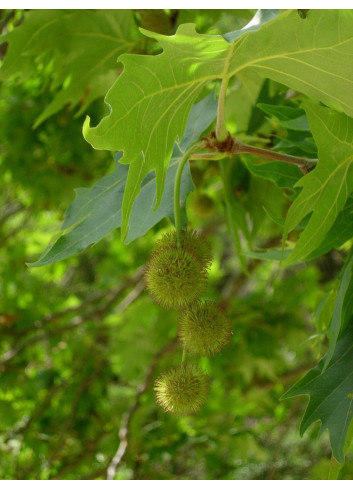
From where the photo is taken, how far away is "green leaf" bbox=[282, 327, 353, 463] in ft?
4.38

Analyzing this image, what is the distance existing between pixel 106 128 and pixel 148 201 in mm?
409

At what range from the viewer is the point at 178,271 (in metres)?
1.27

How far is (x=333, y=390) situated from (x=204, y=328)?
1.06 feet

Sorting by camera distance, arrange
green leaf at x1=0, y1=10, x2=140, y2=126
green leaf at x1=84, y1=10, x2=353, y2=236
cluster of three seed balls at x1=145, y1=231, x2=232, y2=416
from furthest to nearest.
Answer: green leaf at x1=0, y1=10, x2=140, y2=126
cluster of three seed balls at x1=145, y1=231, x2=232, y2=416
green leaf at x1=84, y1=10, x2=353, y2=236

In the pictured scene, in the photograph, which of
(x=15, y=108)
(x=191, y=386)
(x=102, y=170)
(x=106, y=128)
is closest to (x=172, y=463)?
(x=102, y=170)

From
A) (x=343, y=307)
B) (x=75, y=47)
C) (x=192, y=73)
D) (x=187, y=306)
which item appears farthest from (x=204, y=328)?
(x=75, y=47)

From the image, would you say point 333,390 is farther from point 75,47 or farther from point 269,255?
point 75,47

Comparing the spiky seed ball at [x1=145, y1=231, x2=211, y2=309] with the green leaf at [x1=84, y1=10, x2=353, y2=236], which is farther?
the spiky seed ball at [x1=145, y1=231, x2=211, y2=309]

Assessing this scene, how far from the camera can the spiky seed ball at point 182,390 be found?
133 cm

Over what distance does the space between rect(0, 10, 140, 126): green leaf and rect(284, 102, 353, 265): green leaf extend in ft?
3.76

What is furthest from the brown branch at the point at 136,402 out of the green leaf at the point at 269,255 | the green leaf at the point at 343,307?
the green leaf at the point at 343,307

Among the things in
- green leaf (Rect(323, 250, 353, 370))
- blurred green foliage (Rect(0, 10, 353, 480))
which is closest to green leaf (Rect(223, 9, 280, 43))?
green leaf (Rect(323, 250, 353, 370))

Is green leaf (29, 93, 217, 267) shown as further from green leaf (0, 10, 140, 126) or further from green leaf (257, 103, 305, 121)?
green leaf (0, 10, 140, 126)

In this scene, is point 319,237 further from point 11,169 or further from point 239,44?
point 11,169
